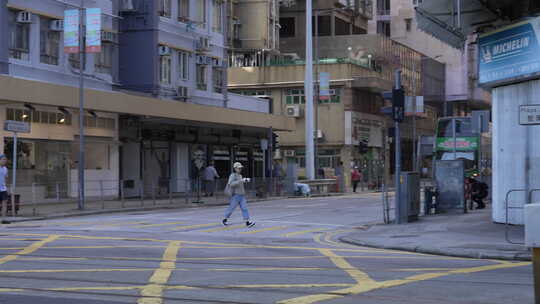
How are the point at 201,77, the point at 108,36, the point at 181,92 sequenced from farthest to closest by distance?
the point at 201,77
the point at 181,92
the point at 108,36

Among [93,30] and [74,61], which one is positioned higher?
[93,30]

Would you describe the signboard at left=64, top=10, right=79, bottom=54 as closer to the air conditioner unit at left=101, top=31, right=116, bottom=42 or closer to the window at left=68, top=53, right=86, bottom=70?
the window at left=68, top=53, right=86, bottom=70

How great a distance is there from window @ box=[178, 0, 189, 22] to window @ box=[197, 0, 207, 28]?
1210 mm

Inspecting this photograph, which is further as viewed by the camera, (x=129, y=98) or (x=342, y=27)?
(x=342, y=27)

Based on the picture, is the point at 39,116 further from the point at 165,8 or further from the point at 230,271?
the point at 230,271

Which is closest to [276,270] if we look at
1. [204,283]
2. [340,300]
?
[204,283]

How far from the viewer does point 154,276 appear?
443 inches

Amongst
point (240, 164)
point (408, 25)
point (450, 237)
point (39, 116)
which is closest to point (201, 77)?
point (39, 116)

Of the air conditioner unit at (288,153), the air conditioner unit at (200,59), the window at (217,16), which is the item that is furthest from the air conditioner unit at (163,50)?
the air conditioner unit at (288,153)

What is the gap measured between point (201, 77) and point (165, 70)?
4242 mm

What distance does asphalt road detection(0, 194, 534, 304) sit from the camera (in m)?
9.56

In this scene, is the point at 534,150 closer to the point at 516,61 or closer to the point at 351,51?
the point at 516,61

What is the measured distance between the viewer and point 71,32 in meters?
31.0

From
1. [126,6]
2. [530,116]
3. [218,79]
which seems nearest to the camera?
[530,116]
